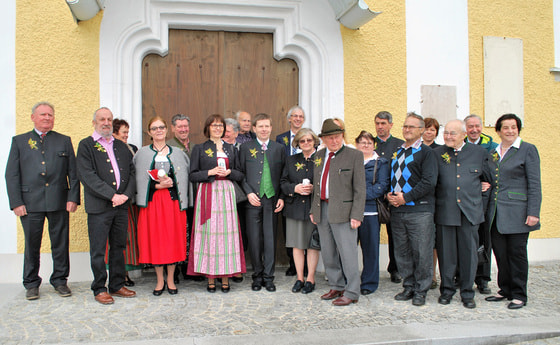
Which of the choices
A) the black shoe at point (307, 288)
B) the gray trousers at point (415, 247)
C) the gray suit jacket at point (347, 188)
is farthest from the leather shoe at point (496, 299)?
the black shoe at point (307, 288)

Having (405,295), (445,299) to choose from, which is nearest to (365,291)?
(405,295)

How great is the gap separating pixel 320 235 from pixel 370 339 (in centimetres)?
139

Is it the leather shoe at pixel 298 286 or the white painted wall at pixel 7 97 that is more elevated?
the white painted wall at pixel 7 97

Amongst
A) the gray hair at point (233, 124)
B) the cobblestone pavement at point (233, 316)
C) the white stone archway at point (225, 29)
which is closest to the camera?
the cobblestone pavement at point (233, 316)

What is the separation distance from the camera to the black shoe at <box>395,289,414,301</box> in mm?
4719

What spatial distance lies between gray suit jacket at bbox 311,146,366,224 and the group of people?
0.03 feet

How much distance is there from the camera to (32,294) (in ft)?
15.3

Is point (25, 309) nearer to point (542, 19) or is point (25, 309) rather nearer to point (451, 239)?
point (451, 239)

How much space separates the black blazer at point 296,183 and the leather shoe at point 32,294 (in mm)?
2671

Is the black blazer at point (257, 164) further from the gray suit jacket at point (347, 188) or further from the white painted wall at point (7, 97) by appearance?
the white painted wall at point (7, 97)

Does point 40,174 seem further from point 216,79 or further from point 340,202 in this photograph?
point 340,202

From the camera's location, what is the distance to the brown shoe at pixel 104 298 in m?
4.50

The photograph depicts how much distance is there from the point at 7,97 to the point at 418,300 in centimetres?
510

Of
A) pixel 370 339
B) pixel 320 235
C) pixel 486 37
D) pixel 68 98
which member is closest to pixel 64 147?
pixel 68 98
